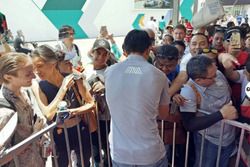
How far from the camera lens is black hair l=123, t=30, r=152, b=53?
5.10 feet

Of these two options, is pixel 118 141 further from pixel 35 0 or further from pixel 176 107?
pixel 35 0

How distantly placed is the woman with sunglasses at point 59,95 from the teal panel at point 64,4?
42.3 feet

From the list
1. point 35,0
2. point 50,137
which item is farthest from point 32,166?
point 35,0

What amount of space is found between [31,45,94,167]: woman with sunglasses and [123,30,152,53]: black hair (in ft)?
2.31

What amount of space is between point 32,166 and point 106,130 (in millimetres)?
818

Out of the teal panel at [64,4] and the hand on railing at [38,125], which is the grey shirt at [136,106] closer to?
the hand on railing at [38,125]

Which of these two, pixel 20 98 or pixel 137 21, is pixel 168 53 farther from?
pixel 137 21

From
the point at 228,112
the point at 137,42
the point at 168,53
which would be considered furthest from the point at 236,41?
the point at 137,42

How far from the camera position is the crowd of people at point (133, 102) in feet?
5.00

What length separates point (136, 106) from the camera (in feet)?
4.91

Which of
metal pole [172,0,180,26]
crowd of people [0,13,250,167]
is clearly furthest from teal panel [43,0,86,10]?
crowd of people [0,13,250,167]

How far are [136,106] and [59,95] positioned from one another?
2.48 feet

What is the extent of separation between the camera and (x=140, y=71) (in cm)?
148

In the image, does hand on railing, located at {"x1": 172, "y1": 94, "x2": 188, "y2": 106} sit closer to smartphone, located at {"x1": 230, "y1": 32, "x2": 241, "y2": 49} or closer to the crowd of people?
the crowd of people
